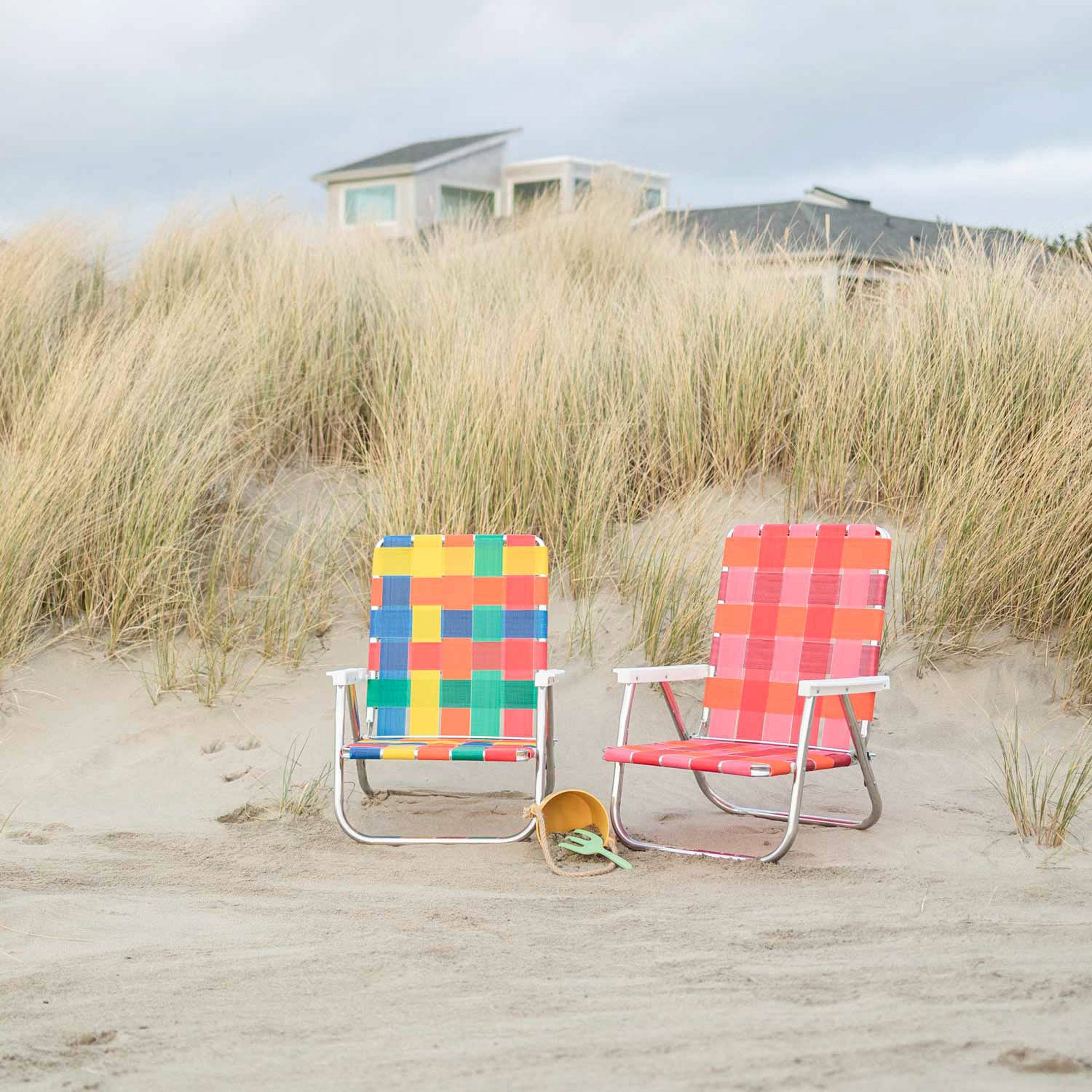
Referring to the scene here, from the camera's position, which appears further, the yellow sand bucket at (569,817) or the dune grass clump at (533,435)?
the dune grass clump at (533,435)

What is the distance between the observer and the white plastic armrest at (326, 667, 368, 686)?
3.92 m

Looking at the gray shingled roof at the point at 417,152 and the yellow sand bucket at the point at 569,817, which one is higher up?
the gray shingled roof at the point at 417,152

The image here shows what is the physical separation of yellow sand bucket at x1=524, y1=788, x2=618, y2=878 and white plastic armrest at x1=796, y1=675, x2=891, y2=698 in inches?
28.9

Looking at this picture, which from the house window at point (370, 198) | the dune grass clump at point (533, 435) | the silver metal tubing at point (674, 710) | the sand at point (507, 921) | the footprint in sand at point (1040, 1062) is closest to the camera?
the footprint in sand at point (1040, 1062)

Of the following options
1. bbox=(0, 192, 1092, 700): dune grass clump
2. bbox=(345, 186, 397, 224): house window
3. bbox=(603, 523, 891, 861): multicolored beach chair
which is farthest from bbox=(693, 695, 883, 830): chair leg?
bbox=(345, 186, 397, 224): house window

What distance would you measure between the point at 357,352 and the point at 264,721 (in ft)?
9.04

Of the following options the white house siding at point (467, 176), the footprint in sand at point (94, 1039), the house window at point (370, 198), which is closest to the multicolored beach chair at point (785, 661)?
the footprint in sand at point (94, 1039)

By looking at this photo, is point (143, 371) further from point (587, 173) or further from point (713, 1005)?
point (587, 173)

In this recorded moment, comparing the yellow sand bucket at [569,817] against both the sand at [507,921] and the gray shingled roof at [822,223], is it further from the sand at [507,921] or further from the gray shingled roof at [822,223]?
the gray shingled roof at [822,223]

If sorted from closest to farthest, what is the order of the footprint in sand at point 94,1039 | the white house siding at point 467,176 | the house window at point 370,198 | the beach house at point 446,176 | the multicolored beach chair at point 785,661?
1. the footprint in sand at point 94,1039
2. the multicolored beach chair at point 785,661
3. the house window at point 370,198
4. the beach house at point 446,176
5. the white house siding at point 467,176

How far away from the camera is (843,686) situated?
3.61 meters

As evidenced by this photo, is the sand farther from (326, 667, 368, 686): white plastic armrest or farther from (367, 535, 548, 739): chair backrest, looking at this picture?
(326, 667, 368, 686): white plastic armrest

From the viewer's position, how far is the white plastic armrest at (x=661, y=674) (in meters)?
3.85

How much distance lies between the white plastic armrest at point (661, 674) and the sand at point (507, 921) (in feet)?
1.71
